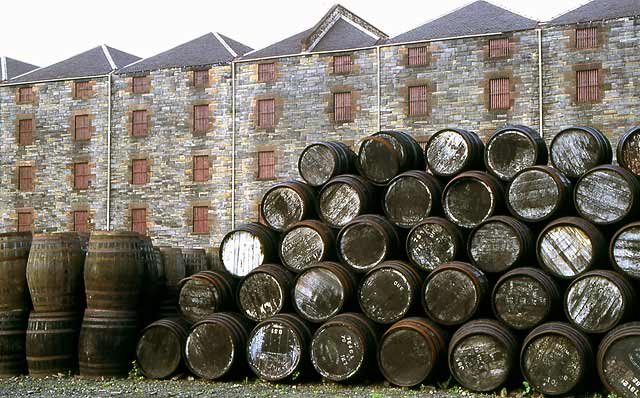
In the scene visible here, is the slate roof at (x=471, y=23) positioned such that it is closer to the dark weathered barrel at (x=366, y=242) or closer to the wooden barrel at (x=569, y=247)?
the dark weathered barrel at (x=366, y=242)

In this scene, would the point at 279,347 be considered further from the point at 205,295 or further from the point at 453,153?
the point at 453,153

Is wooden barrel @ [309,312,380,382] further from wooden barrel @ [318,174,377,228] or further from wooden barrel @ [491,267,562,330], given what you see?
wooden barrel @ [491,267,562,330]

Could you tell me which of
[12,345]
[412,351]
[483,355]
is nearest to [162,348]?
[12,345]

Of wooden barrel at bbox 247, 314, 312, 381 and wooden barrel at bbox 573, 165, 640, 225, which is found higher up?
wooden barrel at bbox 573, 165, 640, 225

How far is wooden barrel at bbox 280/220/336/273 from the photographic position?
12.4 meters

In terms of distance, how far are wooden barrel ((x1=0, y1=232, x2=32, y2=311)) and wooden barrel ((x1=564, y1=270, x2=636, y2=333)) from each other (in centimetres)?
815

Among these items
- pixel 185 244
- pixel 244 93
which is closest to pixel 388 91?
pixel 244 93

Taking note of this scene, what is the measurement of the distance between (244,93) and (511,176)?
24421 mm

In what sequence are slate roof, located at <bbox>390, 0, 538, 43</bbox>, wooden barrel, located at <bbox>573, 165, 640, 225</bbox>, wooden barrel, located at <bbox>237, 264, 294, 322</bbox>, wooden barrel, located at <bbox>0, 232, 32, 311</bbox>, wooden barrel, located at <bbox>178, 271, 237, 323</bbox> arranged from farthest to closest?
slate roof, located at <bbox>390, 0, 538, 43</bbox> < wooden barrel, located at <bbox>0, 232, 32, 311</bbox> < wooden barrel, located at <bbox>178, 271, 237, 323</bbox> < wooden barrel, located at <bbox>237, 264, 294, 322</bbox> < wooden barrel, located at <bbox>573, 165, 640, 225</bbox>

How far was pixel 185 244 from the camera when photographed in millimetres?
35656

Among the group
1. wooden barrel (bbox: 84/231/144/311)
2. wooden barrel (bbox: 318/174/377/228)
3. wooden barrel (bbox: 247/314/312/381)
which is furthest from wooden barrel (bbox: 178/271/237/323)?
wooden barrel (bbox: 318/174/377/228)

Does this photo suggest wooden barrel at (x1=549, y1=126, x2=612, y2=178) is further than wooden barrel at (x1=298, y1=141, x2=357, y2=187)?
No

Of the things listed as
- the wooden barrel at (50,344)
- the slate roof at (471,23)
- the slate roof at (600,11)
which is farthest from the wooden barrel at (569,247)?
the slate roof at (471,23)

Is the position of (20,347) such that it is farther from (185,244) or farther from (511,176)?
(185,244)
